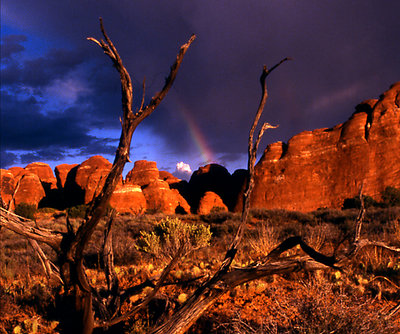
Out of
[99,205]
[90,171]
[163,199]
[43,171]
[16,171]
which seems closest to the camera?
[99,205]

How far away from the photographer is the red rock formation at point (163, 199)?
140 feet

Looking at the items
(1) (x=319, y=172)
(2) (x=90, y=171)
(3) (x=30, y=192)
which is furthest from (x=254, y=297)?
(3) (x=30, y=192)

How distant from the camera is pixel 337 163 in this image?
3584 cm

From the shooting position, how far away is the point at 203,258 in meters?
7.13

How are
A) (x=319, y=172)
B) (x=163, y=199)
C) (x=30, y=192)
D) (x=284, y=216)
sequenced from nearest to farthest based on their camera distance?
(x=284, y=216) → (x=319, y=172) → (x=163, y=199) → (x=30, y=192)

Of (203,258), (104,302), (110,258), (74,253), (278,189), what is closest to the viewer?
(74,253)

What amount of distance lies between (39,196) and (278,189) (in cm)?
4243

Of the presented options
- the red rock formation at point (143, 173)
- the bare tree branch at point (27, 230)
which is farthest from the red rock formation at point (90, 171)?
the bare tree branch at point (27, 230)

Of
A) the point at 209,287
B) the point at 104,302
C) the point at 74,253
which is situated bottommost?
the point at 104,302

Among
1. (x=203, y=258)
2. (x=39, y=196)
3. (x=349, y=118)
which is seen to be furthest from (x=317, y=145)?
(x=39, y=196)

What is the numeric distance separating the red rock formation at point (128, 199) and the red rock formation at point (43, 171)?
2745cm

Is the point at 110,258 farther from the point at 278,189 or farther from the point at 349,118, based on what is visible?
the point at 349,118

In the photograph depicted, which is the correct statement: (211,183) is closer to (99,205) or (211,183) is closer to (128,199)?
(128,199)

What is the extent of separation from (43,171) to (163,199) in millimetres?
36621
